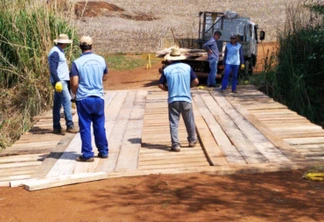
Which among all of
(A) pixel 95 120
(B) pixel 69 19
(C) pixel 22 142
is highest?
(B) pixel 69 19

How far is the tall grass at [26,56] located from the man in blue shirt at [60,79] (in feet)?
8.84

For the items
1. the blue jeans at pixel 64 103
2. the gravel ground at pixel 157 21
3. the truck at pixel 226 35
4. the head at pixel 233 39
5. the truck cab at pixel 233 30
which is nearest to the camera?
the blue jeans at pixel 64 103

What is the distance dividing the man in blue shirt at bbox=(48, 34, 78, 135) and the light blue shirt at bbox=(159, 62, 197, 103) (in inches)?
75.7

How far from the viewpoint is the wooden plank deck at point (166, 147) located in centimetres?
638

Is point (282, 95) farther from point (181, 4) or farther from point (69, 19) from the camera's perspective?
point (181, 4)

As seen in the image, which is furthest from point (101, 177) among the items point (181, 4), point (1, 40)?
point (181, 4)

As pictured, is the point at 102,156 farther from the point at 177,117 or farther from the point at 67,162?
the point at 177,117

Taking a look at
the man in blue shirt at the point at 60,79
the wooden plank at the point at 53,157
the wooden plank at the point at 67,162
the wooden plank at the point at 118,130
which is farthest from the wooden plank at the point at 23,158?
the man in blue shirt at the point at 60,79

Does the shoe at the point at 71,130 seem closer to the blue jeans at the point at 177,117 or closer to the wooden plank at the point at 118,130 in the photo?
the wooden plank at the point at 118,130

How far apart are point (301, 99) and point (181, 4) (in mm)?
34953

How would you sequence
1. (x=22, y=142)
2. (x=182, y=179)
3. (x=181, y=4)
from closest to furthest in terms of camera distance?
(x=182, y=179), (x=22, y=142), (x=181, y=4)

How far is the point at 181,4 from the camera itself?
46625 mm

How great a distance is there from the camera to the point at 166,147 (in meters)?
7.65

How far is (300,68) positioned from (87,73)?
773cm
